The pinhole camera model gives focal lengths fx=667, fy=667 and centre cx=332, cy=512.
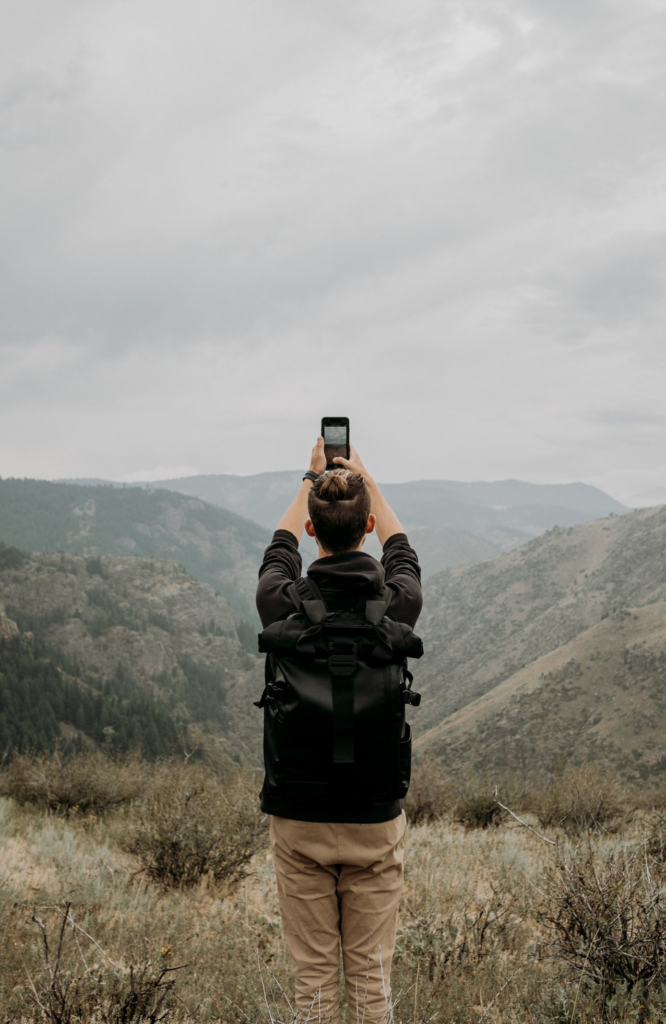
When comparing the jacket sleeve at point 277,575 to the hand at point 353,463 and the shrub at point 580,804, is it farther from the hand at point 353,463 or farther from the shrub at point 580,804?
the shrub at point 580,804

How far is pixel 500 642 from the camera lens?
75688 millimetres

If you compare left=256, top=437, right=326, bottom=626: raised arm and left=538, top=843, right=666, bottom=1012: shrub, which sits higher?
left=256, top=437, right=326, bottom=626: raised arm

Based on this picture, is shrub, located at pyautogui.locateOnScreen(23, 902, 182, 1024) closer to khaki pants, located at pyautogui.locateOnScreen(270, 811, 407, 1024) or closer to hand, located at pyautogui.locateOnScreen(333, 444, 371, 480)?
Answer: khaki pants, located at pyautogui.locateOnScreen(270, 811, 407, 1024)

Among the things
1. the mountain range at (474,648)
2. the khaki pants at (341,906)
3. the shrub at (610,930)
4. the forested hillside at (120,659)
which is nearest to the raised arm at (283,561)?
the khaki pants at (341,906)

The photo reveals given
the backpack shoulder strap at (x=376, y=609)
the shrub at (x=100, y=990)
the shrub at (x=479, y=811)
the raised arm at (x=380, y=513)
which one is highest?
the raised arm at (x=380, y=513)

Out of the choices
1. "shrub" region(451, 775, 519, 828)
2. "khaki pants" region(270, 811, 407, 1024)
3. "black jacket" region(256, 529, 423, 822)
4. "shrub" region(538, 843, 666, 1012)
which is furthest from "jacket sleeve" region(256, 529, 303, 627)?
"shrub" region(451, 775, 519, 828)

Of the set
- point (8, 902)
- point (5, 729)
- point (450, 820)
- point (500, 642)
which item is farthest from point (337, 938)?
→ point (500, 642)

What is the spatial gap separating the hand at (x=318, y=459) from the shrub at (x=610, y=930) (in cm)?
247

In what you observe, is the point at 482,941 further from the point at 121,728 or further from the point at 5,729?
the point at 121,728

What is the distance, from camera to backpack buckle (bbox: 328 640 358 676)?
86.0 inches

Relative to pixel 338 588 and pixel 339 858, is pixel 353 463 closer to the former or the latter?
pixel 338 588

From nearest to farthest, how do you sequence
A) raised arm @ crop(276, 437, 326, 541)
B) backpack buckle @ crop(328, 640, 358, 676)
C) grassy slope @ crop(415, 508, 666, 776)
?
1. backpack buckle @ crop(328, 640, 358, 676)
2. raised arm @ crop(276, 437, 326, 541)
3. grassy slope @ crop(415, 508, 666, 776)

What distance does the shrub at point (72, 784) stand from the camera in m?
9.75

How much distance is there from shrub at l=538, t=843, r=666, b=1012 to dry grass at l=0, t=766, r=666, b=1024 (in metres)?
0.02
